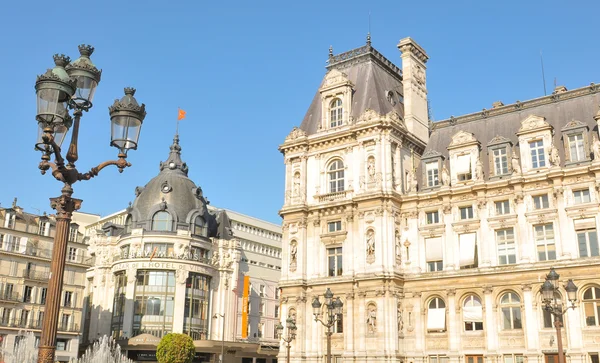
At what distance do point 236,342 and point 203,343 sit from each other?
15.2 ft

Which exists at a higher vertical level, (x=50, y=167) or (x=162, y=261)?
(x=162, y=261)

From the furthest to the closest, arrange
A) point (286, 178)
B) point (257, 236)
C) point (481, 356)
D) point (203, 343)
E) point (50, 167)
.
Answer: point (257, 236), point (203, 343), point (286, 178), point (481, 356), point (50, 167)

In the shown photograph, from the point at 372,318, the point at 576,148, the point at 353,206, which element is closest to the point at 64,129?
the point at 372,318

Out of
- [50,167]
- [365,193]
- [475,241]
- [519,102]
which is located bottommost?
[50,167]

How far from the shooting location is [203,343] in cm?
6450

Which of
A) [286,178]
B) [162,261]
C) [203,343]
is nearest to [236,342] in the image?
[203,343]

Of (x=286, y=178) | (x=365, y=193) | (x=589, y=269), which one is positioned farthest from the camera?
(x=286, y=178)

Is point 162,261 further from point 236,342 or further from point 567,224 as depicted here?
point 567,224

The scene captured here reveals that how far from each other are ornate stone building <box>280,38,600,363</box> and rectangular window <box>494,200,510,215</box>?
0.08m

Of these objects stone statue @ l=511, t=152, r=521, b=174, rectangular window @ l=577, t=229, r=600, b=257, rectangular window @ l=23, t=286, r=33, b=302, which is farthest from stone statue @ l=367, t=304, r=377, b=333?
rectangular window @ l=23, t=286, r=33, b=302

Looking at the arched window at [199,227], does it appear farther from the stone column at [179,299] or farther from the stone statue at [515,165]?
the stone statue at [515,165]

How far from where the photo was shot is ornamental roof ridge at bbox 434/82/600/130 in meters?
43.0

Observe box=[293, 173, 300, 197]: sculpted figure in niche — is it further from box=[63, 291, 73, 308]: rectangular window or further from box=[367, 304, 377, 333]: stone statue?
box=[63, 291, 73, 308]: rectangular window

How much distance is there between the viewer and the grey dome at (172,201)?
69.1 m
